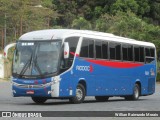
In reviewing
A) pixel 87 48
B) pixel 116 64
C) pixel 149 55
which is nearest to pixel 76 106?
pixel 87 48

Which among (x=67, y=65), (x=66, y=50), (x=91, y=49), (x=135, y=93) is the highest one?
(x=66, y=50)

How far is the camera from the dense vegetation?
216 ft

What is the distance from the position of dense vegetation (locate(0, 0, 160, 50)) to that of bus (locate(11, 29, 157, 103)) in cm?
3679

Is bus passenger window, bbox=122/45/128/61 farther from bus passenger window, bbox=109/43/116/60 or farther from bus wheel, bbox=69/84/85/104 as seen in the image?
bus wheel, bbox=69/84/85/104

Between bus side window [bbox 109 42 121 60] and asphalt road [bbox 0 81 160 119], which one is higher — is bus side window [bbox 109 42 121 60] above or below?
above

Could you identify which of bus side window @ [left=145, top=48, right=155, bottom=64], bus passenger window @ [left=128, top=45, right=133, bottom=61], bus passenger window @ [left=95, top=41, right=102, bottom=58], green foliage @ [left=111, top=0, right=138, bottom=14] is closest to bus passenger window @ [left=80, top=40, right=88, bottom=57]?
bus passenger window @ [left=95, top=41, right=102, bottom=58]

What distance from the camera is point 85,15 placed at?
8200 cm

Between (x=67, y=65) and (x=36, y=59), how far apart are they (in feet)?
4.23

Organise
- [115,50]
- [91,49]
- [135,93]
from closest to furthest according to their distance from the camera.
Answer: [91,49]
[115,50]
[135,93]

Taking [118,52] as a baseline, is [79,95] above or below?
below

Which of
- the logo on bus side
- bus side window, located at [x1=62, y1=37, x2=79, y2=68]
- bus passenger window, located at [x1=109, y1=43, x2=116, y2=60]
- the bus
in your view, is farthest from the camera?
bus passenger window, located at [x1=109, y1=43, x2=116, y2=60]

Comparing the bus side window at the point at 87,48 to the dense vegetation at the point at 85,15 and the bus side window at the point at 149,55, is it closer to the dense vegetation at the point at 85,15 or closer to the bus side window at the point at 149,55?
the bus side window at the point at 149,55

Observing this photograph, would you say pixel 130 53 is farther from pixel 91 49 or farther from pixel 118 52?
pixel 91 49

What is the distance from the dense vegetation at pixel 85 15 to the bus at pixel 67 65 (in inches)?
1448
